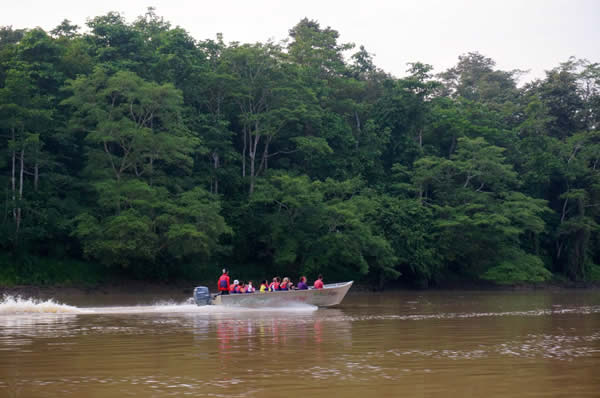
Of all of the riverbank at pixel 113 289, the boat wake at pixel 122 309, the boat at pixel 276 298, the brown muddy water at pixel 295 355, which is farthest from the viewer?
the riverbank at pixel 113 289

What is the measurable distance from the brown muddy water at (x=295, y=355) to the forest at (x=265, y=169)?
1509cm

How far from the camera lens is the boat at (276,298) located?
25.9m

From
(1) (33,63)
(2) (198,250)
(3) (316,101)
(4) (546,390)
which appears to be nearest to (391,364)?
(4) (546,390)

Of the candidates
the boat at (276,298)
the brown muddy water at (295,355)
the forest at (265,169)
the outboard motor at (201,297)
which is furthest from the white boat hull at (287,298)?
the forest at (265,169)

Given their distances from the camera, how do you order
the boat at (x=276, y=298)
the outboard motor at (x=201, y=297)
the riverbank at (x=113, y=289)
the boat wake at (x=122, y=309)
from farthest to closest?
the riverbank at (x=113, y=289)
the boat at (x=276, y=298)
the outboard motor at (x=201, y=297)
the boat wake at (x=122, y=309)

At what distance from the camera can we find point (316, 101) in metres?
49.1

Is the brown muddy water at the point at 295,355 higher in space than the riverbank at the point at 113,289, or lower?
lower

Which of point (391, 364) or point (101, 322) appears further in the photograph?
point (101, 322)

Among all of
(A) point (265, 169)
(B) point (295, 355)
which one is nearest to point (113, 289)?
(A) point (265, 169)

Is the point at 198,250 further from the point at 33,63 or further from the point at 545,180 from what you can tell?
the point at 545,180

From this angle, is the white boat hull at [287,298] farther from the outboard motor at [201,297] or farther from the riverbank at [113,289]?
the riverbank at [113,289]

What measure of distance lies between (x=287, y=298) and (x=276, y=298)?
0.50 metres

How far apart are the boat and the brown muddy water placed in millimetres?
3036

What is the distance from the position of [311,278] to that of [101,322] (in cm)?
2313
